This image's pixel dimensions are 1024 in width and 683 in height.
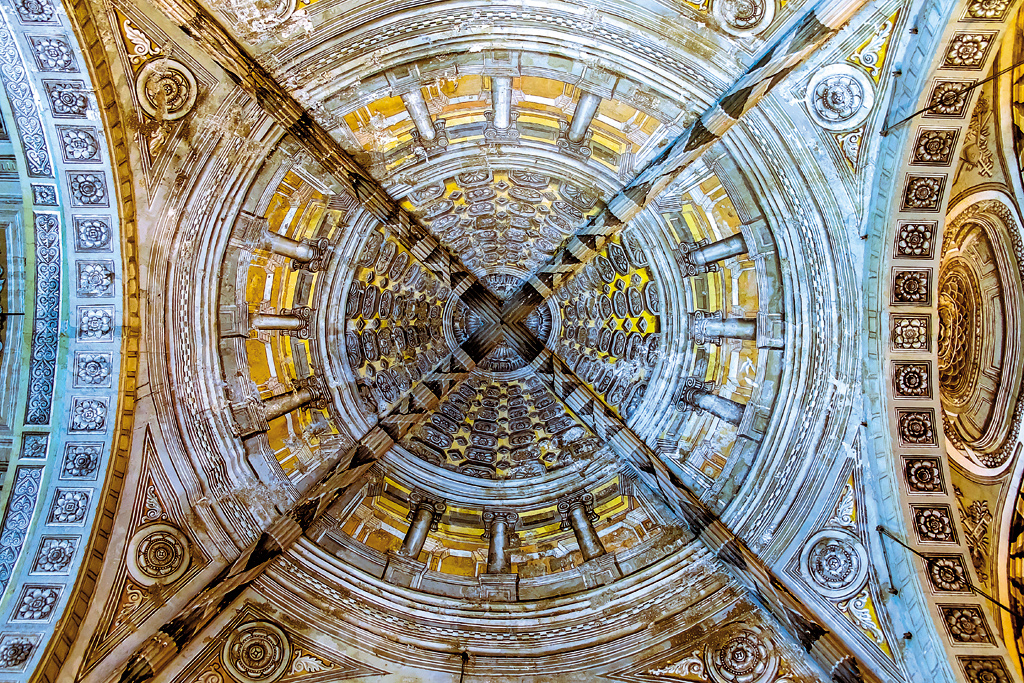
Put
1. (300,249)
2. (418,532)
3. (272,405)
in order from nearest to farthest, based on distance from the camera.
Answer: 1. (300,249)
2. (272,405)
3. (418,532)

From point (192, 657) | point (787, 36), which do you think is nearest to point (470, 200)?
point (787, 36)

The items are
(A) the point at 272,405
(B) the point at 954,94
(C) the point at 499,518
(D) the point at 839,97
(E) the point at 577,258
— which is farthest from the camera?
(C) the point at 499,518

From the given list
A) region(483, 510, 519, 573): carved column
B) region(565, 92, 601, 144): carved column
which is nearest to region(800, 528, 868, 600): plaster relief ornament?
region(483, 510, 519, 573): carved column

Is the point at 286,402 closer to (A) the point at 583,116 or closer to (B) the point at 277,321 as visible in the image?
(B) the point at 277,321

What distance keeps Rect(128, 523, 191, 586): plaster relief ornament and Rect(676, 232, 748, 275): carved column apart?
Result: 340 inches

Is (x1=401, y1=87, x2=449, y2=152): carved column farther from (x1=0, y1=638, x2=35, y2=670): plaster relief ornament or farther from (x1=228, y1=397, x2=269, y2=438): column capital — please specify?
(x1=0, y1=638, x2=35, y2=670): plaster relief ornament

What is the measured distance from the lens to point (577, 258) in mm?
10812

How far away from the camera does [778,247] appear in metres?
8.45

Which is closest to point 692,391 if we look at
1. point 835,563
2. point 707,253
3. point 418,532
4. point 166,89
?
point 707,253

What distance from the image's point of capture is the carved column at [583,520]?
1033 cm

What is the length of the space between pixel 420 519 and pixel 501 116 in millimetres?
7045

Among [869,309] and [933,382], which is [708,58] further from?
[933,382]

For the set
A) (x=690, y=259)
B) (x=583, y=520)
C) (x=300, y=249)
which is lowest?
(x=583, y=520)

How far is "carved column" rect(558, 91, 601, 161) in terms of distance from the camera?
27.9 ft
